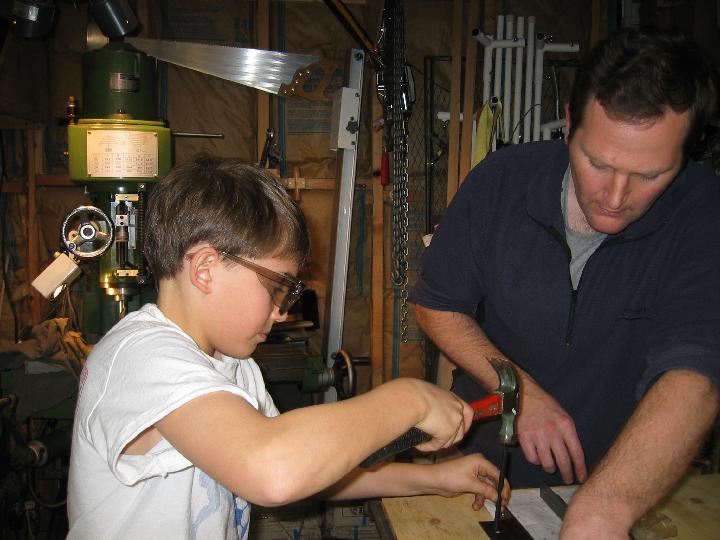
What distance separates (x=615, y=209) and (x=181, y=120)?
306 centimetres

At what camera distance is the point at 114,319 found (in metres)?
2.54

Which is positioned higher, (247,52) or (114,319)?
(247,52)

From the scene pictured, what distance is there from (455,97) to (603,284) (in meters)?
2.26

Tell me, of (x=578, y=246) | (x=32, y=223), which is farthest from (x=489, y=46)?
(x=32, y=223)

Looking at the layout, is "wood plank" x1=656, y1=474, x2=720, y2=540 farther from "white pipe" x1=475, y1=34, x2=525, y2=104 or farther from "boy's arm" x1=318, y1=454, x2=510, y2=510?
"white pipe" x1=475, y1=34, x2=525, y2=104

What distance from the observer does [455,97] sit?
11.1 ft

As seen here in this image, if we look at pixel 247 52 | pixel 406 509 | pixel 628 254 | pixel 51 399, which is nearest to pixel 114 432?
pixel 406 509

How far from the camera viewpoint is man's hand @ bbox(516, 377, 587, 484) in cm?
131

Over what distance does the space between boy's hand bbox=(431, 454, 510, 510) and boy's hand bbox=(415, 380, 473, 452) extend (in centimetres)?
33

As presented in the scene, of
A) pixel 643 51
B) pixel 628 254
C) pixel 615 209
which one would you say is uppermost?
pixel 643 51

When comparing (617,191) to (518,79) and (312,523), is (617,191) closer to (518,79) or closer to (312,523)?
(518,79)

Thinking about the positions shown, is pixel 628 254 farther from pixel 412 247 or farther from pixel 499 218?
pixel 412 247

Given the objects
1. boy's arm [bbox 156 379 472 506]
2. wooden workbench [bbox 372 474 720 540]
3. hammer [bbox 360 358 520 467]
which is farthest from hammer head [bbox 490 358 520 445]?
boy's arm [bbox 156 379 472 506]

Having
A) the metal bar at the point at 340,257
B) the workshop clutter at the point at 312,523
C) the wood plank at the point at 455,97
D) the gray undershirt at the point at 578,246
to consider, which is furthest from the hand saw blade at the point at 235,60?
the workshop clutter at the point at 312,523
